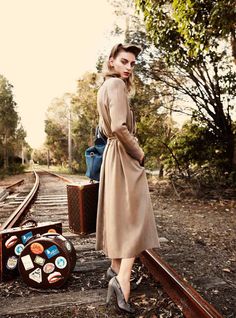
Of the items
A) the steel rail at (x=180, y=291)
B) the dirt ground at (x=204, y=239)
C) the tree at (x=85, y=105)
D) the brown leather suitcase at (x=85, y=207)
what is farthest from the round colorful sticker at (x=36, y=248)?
the tree at (x=85, y=105)

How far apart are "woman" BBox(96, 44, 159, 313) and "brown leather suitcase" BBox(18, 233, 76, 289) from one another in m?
0.55

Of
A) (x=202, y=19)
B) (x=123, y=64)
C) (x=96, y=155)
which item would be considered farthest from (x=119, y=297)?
(x=202, y=19)

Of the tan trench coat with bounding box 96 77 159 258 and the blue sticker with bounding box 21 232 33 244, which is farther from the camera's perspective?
the blue sticker with bounding box 21 232 33 244

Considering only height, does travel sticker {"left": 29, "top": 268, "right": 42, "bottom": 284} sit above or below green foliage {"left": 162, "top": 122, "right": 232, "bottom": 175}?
below

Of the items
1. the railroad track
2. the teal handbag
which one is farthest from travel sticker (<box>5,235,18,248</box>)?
the teal handbag

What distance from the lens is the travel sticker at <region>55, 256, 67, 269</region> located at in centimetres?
287

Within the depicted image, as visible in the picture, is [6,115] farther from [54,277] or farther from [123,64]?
[123,64]

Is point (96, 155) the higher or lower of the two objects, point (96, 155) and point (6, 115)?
the lower

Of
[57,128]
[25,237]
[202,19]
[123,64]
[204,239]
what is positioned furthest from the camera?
[57,128]

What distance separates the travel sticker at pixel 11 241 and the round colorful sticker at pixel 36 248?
0.30 meters

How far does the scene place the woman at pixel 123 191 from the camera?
2.37 metres

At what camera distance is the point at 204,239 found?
4.68 m

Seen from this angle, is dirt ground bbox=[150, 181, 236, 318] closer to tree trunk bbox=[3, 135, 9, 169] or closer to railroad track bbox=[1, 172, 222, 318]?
railroad track bbox=[1, 172, 222, 318]

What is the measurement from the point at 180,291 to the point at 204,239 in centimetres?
238
